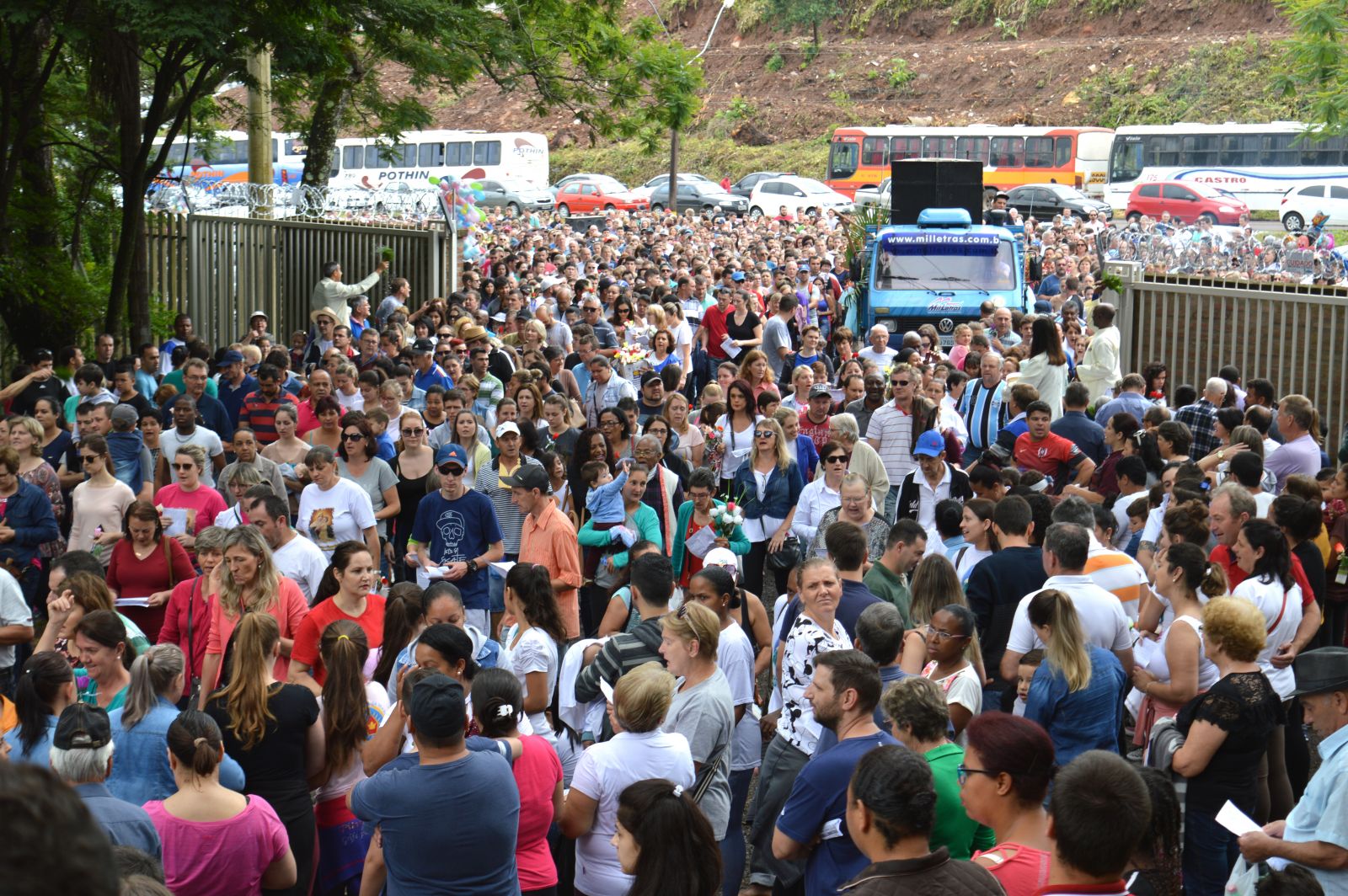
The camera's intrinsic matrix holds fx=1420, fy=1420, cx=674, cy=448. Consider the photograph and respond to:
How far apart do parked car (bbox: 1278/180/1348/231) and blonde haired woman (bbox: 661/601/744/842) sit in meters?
43.0

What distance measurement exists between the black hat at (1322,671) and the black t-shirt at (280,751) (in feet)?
11.3

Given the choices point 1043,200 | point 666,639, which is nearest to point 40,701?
point 666,639

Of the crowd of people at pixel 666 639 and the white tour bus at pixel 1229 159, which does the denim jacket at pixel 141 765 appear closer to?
the crowd of people at pixel 666 639

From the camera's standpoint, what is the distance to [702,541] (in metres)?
8.42

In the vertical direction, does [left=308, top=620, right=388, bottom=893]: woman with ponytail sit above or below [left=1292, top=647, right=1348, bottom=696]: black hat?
below

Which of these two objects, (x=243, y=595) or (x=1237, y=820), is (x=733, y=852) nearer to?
(x=1237, y=820)

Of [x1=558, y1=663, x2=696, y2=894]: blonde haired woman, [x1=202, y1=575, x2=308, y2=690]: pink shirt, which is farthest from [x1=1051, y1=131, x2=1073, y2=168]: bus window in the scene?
[x1=558, y1=663, x2=696, y2=894]: blonde haired woman

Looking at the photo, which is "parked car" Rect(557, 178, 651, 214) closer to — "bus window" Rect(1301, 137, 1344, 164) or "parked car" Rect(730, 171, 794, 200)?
"parked car" Rect(730, 171, 794, 200)

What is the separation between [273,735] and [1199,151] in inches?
2067

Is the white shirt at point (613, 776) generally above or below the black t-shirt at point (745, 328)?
below

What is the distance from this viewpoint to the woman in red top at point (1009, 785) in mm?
4023

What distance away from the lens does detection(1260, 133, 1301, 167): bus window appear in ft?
163

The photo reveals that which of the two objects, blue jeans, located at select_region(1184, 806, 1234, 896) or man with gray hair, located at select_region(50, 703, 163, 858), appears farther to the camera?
blue jeans, located at select_region(1184, 806, 1234, 896)

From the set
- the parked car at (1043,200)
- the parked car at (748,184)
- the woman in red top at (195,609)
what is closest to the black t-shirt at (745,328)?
the woman in red top at (195,609)
